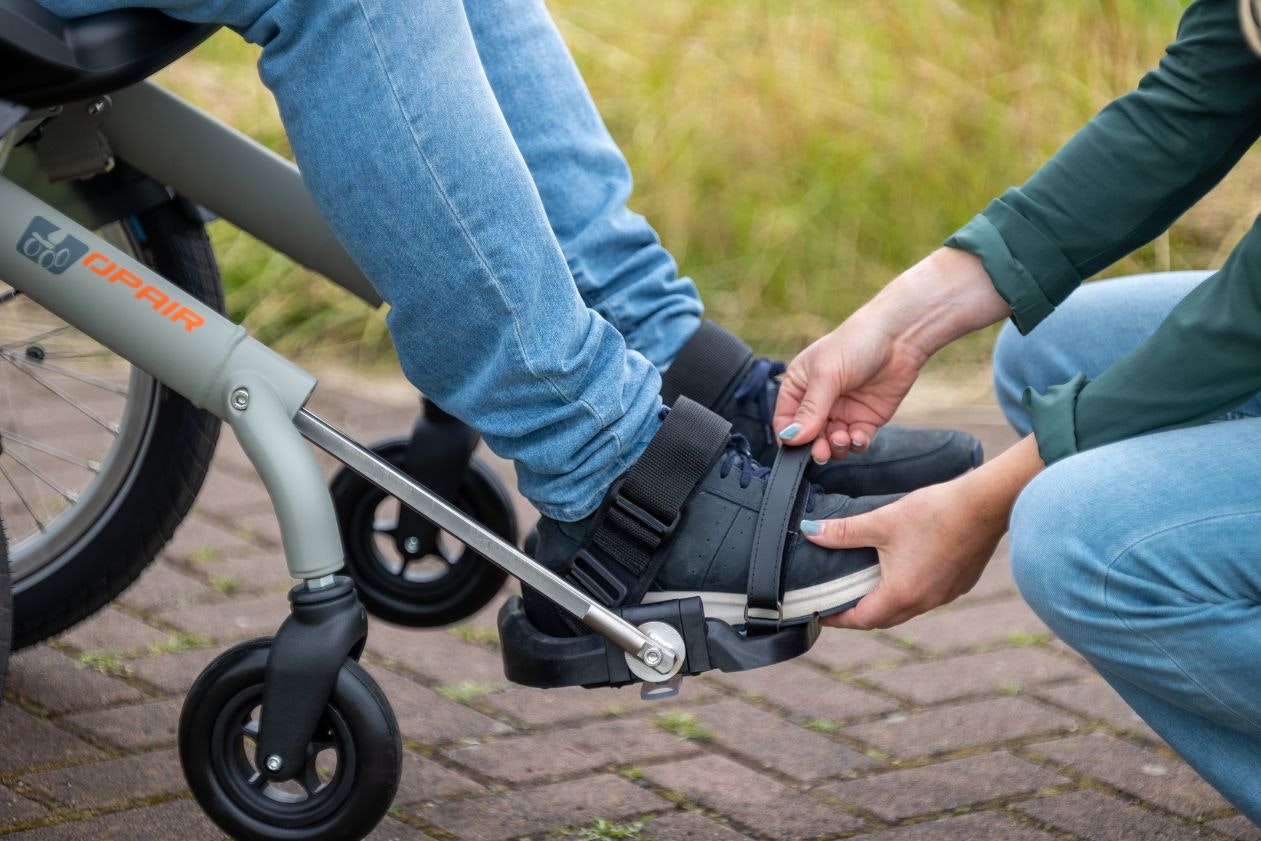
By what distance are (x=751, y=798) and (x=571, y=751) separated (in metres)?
0.21

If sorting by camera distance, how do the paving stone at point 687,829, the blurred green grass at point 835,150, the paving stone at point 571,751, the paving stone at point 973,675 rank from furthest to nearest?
the blurred green grass at point 835,150, the paving stone at point 973,675, the paving stone at point 571,751, the paving stone at point 687,829

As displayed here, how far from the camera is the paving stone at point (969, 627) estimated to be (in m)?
1.99

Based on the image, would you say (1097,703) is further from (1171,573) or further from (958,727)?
(1171,573)

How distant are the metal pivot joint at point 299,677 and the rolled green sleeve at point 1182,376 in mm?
600

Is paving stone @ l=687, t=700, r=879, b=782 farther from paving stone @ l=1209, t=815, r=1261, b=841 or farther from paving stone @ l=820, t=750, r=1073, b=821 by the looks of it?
paving stone @ l=1209, t=815, r=1261, b=841

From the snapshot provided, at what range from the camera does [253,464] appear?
49.4 inches

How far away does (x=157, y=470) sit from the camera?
1650 millimetres

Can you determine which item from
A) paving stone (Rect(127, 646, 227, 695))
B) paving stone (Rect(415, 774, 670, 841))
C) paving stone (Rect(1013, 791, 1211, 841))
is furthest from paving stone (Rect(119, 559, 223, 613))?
paving stone (Rect(1013, 791, 1211, 841))

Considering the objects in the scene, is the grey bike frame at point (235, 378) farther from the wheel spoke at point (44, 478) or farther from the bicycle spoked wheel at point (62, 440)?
the wheel spoke at point (44, 478)

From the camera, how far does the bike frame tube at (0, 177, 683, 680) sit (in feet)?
4.07

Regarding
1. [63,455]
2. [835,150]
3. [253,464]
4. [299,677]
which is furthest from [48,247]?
[835,150]

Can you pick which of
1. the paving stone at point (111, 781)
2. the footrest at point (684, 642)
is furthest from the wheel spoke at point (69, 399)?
the footrest at point (684, 642)

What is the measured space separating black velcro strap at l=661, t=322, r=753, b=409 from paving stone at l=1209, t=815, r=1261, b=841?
642 mm

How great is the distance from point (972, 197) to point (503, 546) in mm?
2321
